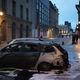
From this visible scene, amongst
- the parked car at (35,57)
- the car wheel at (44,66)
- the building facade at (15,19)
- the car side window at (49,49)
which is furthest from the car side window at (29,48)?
the building facade at (15,19)

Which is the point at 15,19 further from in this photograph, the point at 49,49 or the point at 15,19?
the point at 49,49

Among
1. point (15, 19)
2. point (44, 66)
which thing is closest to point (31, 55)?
point (44, 66)

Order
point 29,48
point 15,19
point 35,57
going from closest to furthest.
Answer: point 35,57
point 29,48
point 15,19

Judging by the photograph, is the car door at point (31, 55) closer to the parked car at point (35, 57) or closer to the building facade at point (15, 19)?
the parked car at point (35, 57)

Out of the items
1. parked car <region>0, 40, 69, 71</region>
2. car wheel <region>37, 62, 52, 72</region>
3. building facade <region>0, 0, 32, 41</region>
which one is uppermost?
building facade <region>0, 0, 32, 41</region>

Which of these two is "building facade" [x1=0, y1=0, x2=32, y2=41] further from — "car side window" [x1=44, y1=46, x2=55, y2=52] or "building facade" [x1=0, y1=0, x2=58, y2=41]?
"car side window" [x1=44, y1=46, x2=55, y2=52]

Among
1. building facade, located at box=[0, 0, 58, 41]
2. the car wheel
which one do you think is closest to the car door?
the car wheel

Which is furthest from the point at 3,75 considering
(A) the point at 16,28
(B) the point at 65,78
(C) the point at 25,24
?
(C) the point at 25,24

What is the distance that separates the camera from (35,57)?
50.2 feet

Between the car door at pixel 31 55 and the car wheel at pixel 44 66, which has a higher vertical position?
the car door at pixel 31 55

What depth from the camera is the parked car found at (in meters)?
15.3

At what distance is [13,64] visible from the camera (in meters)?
15.5

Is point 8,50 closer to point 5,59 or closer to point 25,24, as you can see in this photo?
point 5,59

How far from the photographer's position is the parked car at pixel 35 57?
15.3 m
